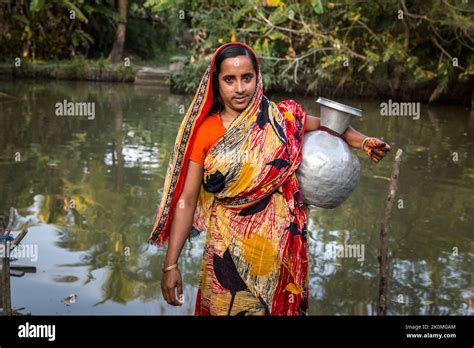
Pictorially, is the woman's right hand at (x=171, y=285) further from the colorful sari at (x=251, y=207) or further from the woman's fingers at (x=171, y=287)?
the colorful sari at (x=251, y=207)

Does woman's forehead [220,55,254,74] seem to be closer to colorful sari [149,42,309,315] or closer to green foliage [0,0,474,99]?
colorful sari [149,42,309,315]

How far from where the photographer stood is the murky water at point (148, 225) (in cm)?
433

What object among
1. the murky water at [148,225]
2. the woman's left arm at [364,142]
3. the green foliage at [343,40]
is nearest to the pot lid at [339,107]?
the woman's left arm at [364,142]

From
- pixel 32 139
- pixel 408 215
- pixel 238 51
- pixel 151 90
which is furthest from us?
pixel 151 90

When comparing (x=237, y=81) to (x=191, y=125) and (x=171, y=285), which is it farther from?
(x=171, y=285)

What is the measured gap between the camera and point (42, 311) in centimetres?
403

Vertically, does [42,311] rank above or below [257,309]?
below

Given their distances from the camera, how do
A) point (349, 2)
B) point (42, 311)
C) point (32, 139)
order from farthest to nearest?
1. point (349, 2)
2. point (32, 139)
3. point (42, 311)

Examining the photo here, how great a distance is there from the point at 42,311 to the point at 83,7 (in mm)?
18676

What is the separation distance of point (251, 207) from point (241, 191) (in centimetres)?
A: 9

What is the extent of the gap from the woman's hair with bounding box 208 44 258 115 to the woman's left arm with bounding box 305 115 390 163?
360 millimetres

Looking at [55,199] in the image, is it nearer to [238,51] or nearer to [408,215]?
[408,215]

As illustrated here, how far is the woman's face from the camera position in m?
2.48

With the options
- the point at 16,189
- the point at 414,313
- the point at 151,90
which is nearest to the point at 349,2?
the point at 151,90
